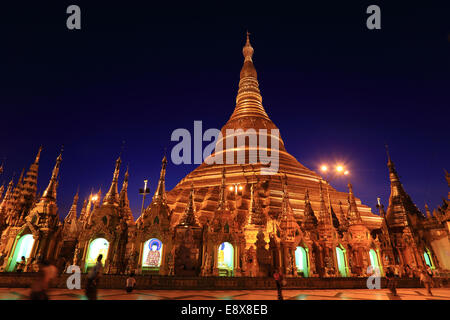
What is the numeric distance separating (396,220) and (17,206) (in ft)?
141

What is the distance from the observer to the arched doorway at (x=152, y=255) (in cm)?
1867

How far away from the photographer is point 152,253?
19.3 m

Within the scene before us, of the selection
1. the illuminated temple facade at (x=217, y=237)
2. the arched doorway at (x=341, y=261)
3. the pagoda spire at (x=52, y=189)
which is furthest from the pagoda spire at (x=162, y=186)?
the arched doorway at (x=341, y=261)

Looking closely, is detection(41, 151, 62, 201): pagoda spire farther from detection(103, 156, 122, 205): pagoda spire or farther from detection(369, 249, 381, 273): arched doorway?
detection(369, 249, 381, 273): arched doorway

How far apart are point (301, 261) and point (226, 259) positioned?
6.71 meters

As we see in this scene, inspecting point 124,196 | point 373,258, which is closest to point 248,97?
point 124,196

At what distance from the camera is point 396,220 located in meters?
30.3

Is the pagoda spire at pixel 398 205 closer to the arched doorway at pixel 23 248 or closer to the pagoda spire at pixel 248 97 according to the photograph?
the pagoda spire at pixel 248 97

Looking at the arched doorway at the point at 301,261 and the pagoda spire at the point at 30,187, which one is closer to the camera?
the arched doorway at the point at 301,261

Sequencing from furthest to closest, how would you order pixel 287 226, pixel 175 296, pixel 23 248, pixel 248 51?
pixel 248 51
pixel 287 226
pixel 23 248
pixel 175 296

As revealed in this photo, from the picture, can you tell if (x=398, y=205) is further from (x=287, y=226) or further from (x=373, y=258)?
(x=287, y=226)

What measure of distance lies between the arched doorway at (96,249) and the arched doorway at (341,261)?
20327 millimetres
